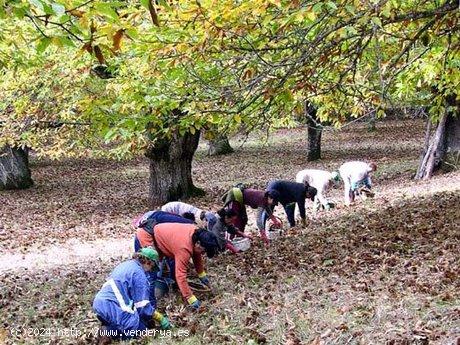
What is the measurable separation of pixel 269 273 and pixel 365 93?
3.55m

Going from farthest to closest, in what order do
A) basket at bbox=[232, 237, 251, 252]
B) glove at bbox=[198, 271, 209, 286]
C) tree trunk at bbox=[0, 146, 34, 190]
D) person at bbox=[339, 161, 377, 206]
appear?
tree trunk at bbox=[0, 146, 34, 190] → person at bbox=[339, 161, 377, 206] → basket at bbox=[232, 237, 251, 252] → glove at bbox=[198, 271, 209, 286]

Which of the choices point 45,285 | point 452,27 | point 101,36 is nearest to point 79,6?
point 101,36

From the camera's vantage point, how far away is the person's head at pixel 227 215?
10.3 m

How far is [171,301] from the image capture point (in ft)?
26.0

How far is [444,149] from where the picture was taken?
59.8 ft

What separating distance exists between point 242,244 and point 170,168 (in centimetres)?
764

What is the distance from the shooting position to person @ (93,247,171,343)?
6781 mm

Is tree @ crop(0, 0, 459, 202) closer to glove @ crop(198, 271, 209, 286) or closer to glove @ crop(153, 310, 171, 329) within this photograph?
glove @ crop(198, 271, 209, 286)

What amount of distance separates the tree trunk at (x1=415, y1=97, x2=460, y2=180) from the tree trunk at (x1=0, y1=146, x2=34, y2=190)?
1477 cm

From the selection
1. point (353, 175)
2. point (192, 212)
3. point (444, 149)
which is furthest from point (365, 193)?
point (192, 212)

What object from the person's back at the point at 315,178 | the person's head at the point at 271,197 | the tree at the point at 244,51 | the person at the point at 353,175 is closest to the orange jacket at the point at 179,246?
the tree at the point at 244,51

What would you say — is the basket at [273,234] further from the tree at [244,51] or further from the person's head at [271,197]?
the tree at [244,51]

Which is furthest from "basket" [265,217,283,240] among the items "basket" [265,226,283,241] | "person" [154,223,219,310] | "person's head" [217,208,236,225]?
"person" [154,223,219,310]

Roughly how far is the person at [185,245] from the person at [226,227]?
6.31 feet
